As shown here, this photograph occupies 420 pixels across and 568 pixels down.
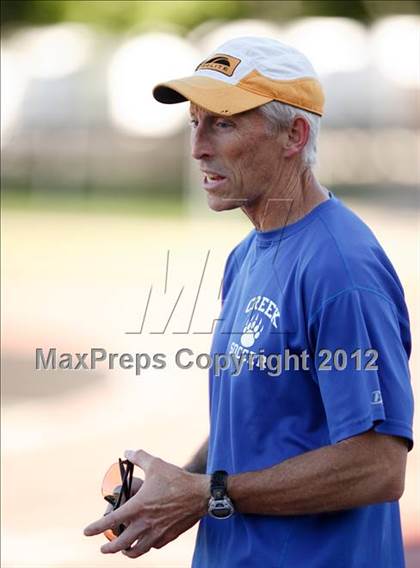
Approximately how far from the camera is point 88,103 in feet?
109

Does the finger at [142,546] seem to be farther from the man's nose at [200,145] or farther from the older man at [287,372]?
the man's nose at [200,145]

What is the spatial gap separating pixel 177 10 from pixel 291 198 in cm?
3385

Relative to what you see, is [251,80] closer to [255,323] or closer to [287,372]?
[255,323]

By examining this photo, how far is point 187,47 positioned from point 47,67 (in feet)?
13.4

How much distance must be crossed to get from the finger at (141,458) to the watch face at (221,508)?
200 millimetres

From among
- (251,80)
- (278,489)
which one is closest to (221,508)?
(278,489)

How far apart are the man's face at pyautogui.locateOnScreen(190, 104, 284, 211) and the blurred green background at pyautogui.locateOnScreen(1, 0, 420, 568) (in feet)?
13.1

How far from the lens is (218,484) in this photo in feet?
9.59

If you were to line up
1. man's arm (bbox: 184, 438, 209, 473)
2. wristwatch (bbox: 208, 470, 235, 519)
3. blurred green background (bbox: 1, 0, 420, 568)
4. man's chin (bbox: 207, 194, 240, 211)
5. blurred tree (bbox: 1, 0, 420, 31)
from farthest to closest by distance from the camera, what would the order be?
blurred tree (bbox: 1, 0, 420, 31)
blurred green background (bbox: 1, 0, 420, 568)
man's arm (bbox: 184, 438, 209, 473)
man's chin (bbox: 207, 194, 240, 211)
wristwatch (bbox: 208, 470, 235, 519)

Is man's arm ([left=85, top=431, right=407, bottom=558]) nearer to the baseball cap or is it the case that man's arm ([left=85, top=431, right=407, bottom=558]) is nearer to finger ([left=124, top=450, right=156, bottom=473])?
finger ([left=124, top=450, right=156, bottom=473])

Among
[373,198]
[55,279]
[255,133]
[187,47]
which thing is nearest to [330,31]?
[187,47]

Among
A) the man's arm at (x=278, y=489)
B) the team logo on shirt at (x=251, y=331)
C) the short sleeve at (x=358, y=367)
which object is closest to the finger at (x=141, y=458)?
the man's arm at (x=278, y=489)

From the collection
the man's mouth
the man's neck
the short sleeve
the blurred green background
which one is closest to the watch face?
the short sleeve

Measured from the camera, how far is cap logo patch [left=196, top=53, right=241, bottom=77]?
10.4 feet
